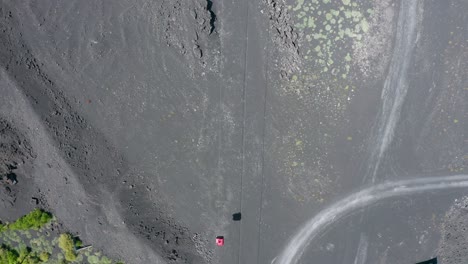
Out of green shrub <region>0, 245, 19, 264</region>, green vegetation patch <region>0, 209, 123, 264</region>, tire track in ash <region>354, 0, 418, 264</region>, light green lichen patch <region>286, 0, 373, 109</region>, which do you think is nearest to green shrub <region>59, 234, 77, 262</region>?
green vegetation patch <region>0, 209, 123, 264</region>

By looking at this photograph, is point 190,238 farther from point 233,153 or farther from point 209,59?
point 209,59

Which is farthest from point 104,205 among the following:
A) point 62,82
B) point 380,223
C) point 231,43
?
point 380,223

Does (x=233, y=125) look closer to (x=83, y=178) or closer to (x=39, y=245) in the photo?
(x=83, y=178)

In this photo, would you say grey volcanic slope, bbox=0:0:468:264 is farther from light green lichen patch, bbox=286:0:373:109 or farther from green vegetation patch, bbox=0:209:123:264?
green vegetation patch, bbox=0:209:123:264

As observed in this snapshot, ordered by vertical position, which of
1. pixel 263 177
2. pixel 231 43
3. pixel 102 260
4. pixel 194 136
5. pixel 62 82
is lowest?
pixel 102 260

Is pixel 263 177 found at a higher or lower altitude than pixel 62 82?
lower

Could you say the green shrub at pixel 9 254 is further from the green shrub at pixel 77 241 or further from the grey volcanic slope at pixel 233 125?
the green shrub at pixel 77 241
